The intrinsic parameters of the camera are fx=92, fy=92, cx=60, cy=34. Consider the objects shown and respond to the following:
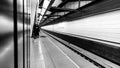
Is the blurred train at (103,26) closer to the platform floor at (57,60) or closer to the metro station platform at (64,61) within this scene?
the metro station platform at (64,61)

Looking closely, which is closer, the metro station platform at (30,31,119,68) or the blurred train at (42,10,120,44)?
the metro station platform at (30,31,119,68)

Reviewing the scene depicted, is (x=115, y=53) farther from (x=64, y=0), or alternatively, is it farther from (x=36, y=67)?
(x=64, y=0)

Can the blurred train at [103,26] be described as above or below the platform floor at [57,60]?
above

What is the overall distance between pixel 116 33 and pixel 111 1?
145 cm

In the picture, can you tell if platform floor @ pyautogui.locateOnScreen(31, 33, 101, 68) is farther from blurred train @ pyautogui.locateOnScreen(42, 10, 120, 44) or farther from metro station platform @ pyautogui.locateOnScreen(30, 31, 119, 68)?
blurred train @ pyautogui.locateOnScreen(42, 10, 120, 44)

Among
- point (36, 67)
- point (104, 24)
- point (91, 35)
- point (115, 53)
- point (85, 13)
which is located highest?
point (85, 13)

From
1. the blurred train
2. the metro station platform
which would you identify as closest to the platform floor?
the metro station platform

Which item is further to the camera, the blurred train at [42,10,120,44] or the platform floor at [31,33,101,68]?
the blurred train at [42,10,120,44]

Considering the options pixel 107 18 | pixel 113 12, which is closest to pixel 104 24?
pixel 107 18

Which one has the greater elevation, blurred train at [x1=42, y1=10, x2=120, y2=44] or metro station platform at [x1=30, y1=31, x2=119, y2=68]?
blurred train at [x1=42, y1=10, x2=120, y2=44]

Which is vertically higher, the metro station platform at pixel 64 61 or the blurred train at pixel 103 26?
the blurred train at pixel 103 26

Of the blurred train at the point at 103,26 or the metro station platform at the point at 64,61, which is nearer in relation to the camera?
the metro station platform at the point at 64,61

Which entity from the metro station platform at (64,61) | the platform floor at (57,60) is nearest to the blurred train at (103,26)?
the metro station platform at (64,61)

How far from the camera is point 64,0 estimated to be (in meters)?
7.32
